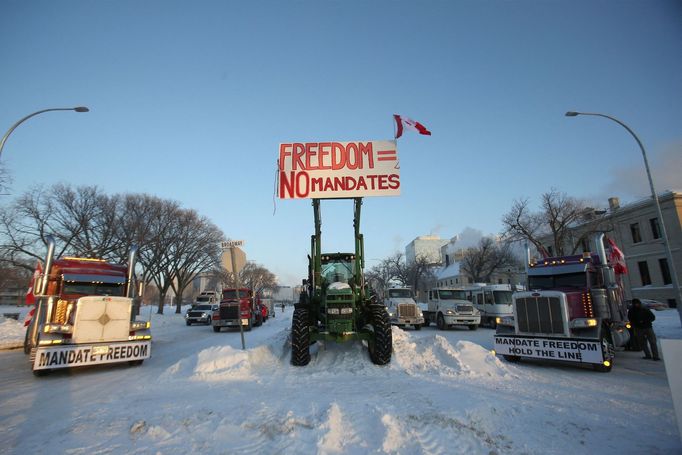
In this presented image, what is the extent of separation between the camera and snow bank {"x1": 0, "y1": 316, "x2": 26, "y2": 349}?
14427mm

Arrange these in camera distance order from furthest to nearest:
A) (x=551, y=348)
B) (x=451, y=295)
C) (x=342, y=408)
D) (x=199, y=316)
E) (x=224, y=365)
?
(x=199, y=316)
(x=451, y=295)
(x=551, y=348)
(x=224, y=365)
(x=342, y=408)

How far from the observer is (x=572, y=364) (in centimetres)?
1007

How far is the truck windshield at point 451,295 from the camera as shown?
21406 millimetres

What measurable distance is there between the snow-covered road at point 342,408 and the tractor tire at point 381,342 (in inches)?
11.5

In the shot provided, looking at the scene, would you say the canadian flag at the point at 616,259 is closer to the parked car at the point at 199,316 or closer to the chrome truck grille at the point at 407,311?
the chrome truck grille at the point at 407,311

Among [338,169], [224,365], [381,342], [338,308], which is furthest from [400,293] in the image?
[224,365]

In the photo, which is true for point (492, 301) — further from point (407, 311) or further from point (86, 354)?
point (86, 354)

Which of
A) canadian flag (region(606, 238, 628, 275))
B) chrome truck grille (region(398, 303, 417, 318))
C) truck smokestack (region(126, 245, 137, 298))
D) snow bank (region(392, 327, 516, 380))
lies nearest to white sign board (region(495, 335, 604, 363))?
snow bank (region(392, 327, 516, 380))

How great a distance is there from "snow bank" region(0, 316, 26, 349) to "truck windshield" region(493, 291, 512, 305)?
941 inches

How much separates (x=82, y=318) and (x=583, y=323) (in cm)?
1255

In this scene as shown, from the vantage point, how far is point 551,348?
9.20 metres

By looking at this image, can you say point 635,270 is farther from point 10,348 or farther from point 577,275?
point 10,348

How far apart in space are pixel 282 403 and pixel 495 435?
3.11m

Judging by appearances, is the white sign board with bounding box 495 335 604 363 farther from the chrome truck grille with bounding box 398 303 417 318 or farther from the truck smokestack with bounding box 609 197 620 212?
the truck smokestack with bounding box 609 197 620 212
